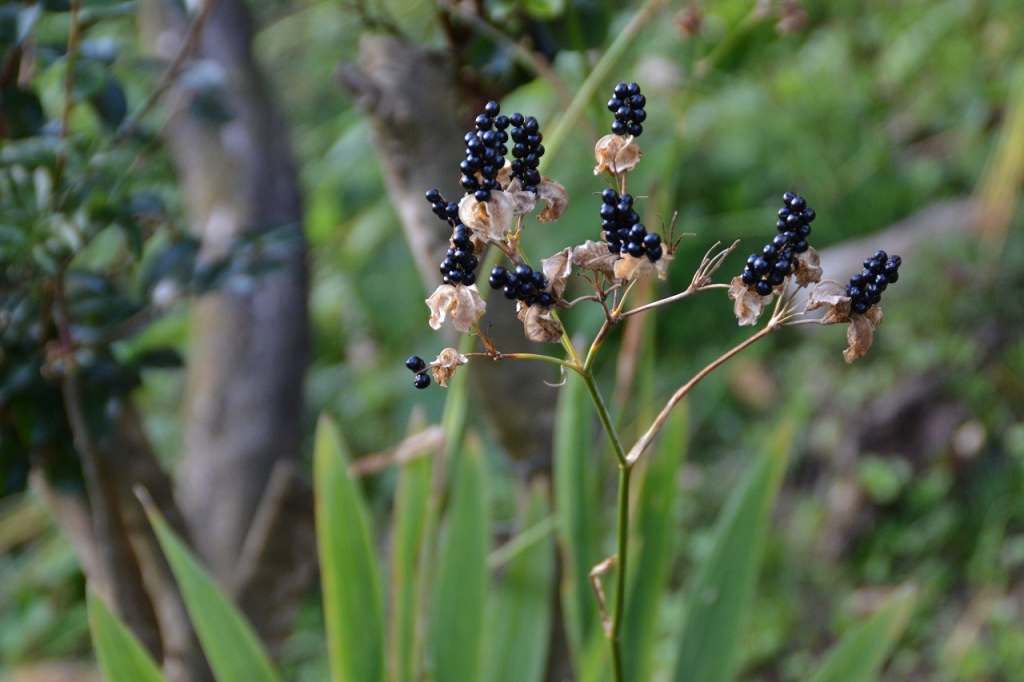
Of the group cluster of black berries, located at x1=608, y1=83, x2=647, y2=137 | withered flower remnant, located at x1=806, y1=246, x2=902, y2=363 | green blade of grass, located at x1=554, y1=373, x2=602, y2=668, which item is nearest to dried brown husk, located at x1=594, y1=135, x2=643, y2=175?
cluster of black berries, located at x1=608, y1=83, x2=647, y2=137

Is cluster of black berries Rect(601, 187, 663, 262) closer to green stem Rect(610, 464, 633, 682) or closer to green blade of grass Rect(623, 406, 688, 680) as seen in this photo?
green stem Rect(610, 464, 633, 682)

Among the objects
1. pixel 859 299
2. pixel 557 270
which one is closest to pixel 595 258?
pixel 557 270

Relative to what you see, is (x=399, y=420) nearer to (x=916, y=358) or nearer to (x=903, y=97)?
(x=916, y=358)

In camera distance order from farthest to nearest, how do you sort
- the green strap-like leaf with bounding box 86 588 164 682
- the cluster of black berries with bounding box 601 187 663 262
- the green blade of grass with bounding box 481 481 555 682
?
the green blade of grass with bounding box 481 481 555 682
the green strap-like leaf with bounding box 86 588 164 682
the cluster of black berries with bounding box 601 187 663 262

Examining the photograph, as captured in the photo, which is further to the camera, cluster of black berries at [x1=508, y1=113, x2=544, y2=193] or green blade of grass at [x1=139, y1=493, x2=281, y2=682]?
green blade of grass at [x1=139, y1=493, x2=281, y2=682]

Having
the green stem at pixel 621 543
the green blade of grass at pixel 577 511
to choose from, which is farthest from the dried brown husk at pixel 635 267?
the green blade of grass at pixel 577 511

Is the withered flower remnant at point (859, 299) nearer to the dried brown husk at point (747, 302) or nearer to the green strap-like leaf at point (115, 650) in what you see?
the dried brown husk at point (747, 302)
